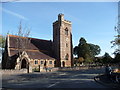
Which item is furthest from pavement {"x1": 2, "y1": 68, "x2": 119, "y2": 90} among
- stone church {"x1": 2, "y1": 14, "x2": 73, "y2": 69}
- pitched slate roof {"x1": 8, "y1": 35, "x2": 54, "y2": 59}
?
pitched slate roof {"x1": 8, "y1": 35, "x2": 54, "y2": 59}

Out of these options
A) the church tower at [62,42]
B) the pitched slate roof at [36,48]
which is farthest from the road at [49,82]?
the church tower at [62,42]

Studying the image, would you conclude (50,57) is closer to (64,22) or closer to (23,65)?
(23,65)

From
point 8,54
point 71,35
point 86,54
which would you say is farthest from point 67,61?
point 86,54

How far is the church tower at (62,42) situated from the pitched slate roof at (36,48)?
3267mm

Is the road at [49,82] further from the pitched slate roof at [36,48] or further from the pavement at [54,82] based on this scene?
the pitched slate roof at [36,48]

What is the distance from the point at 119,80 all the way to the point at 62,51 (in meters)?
39.4

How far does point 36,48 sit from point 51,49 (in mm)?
7107

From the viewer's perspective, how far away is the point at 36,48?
5038cm

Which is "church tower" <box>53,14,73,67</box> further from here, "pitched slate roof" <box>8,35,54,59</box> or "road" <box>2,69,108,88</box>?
"road" <box>2,69,108,88</box>

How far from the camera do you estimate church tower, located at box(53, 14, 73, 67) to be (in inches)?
2025

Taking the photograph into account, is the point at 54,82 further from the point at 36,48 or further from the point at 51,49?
the point at 51,49

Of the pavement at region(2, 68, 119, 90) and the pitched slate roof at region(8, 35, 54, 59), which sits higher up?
the pitched slate roof at region(8, 35, 54, 59)

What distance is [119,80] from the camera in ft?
40.7

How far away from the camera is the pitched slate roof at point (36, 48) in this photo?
147 ft
